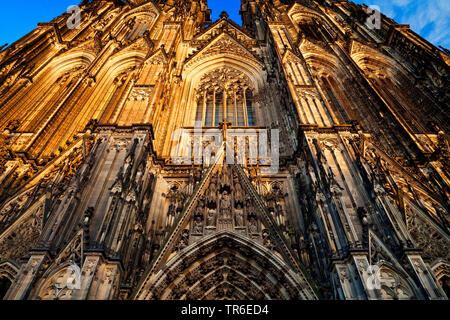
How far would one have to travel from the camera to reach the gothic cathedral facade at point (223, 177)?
7078mm

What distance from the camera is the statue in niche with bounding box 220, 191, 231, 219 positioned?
9.54 meters

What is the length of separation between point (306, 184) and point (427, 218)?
323 centimetres

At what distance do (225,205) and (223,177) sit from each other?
135 centimetres

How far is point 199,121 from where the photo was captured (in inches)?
600

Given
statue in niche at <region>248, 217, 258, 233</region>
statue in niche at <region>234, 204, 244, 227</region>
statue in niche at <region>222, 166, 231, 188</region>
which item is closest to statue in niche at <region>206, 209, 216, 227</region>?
statue in niche at <region>234, 204, 244, 227</region>

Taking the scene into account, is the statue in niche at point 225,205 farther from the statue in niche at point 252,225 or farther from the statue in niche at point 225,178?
the statue in niche at point 252,225

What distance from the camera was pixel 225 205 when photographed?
994cm

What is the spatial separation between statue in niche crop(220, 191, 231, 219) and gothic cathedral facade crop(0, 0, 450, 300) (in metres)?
0.05

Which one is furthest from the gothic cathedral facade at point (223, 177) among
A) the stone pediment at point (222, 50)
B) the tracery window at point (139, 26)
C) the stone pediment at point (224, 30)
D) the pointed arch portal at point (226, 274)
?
the tracery window at point (139, 26)

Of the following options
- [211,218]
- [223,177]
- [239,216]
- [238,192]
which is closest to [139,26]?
[223,177]

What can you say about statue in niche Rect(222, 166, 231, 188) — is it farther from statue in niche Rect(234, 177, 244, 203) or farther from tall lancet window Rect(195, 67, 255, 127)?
tall lancet window Rect(195, 67, 255, 127)

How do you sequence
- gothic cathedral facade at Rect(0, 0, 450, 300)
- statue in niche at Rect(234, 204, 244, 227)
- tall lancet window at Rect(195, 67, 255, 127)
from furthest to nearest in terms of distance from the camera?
tall lancet window at Rect(195, 67, 255, 127), statue in niche at Rect(234, 204, 244, 227), gothic cathedral facade at Rect(0, 0, 450, 300)
